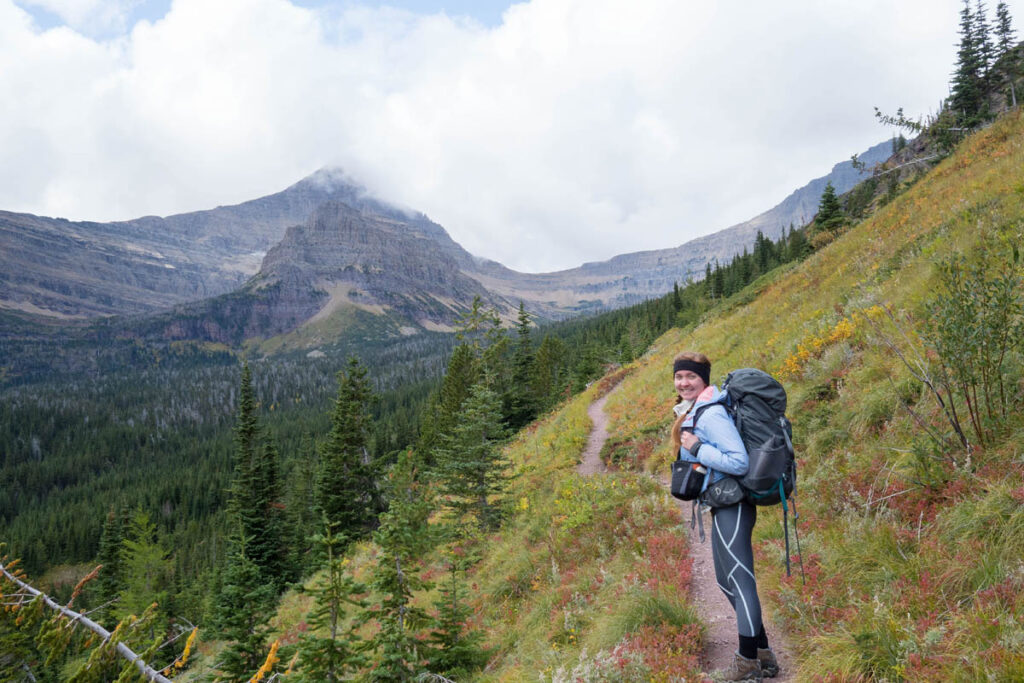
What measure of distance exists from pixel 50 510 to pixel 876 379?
142333mm

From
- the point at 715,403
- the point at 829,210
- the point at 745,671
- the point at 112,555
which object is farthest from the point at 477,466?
the point at 112,555

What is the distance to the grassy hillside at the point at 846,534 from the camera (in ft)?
11.3

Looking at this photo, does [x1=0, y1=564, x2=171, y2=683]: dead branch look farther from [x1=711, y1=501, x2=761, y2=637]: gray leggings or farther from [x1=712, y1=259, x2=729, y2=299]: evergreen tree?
[x1=712, y1=259, x2=729, y2=299]: evergreen tree

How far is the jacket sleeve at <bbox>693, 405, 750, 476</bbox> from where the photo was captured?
3.53m

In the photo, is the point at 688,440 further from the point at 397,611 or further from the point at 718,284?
the point at 718,284

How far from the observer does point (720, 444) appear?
3617 millimetres

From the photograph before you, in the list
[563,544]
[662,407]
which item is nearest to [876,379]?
[563,544]

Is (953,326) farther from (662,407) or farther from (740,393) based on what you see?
(662,407)

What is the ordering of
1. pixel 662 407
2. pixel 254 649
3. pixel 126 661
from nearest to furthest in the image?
1. pixel 126 661
2. pixel 254 649
3. pixel 662 407

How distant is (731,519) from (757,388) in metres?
1.09

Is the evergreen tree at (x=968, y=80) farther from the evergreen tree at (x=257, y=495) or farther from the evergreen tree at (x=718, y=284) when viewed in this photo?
the evergreen tree at (x=257, y=495)

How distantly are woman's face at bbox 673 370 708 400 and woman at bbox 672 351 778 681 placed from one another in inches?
6.4

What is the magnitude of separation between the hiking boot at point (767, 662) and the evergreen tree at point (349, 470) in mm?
26473

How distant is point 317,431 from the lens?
114 m
